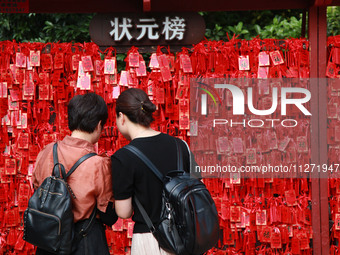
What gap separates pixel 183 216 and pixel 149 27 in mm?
2467

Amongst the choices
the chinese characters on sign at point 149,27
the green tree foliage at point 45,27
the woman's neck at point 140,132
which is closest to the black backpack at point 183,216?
the woman's neck at point 140,132

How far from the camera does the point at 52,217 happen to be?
2289 mm

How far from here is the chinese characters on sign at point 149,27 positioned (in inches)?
164

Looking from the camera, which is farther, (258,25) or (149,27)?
(258,25)

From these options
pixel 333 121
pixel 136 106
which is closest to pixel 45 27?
pixel 333 121

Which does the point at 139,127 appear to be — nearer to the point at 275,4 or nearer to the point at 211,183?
the point at 211,183

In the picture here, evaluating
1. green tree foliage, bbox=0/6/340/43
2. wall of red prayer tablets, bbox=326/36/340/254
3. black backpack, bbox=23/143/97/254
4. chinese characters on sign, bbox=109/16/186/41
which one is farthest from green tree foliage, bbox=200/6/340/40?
black backpack, bbox=23/143/97/254

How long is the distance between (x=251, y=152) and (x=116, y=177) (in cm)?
220

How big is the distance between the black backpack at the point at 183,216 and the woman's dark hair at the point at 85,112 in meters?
0.30

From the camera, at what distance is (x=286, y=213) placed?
163 inches

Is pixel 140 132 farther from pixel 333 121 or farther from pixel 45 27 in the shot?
pixel 45 27

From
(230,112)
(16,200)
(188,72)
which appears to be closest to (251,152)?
(230,112)

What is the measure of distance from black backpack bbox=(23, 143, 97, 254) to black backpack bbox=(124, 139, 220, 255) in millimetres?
411

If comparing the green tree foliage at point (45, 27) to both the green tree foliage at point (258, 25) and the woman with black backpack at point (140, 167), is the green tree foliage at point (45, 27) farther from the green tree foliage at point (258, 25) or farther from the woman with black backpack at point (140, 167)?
the woman with black backpack at point (140, 167)
